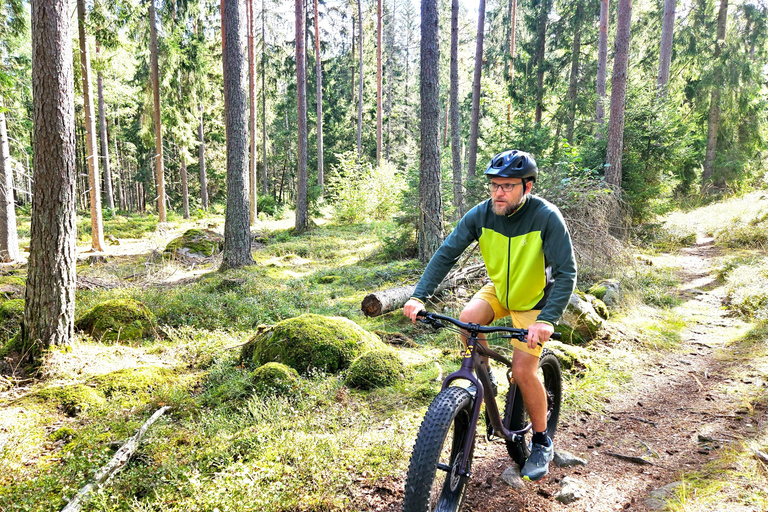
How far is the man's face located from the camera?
2.74 metres

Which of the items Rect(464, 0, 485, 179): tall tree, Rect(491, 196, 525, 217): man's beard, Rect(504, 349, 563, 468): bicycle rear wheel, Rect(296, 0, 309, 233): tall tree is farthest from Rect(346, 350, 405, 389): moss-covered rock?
Rect(296, 0, 309, 233): tall tree

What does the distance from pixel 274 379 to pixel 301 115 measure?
48.6ft

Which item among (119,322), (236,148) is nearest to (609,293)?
(119,322)

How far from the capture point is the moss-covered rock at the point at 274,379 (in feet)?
14.2

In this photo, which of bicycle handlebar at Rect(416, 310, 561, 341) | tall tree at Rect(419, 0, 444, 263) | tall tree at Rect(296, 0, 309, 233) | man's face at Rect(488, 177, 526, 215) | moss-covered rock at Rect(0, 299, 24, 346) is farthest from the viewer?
tall tree at Rect(296, 0, 309, 233)

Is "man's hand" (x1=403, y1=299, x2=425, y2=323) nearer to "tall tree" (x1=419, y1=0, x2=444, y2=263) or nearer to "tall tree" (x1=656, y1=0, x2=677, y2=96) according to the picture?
"tall tree" (x1=419, y1=0, x2=444, y2=263)

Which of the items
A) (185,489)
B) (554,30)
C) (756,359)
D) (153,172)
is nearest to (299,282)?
(185,489)

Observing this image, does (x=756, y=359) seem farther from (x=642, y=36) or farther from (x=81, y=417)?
(x=642, y=36)

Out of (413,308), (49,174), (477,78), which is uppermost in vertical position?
(477,78)

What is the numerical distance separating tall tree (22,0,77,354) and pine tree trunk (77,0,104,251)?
29.1ft

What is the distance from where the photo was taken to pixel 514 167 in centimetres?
272

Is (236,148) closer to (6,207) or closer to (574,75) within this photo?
(6,207)

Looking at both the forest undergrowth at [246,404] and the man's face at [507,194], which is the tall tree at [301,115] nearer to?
the forest undergrowth at [246,404]

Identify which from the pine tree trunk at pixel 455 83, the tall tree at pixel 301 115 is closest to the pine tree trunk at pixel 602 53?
the pine tree trunk at pixel 455 83
